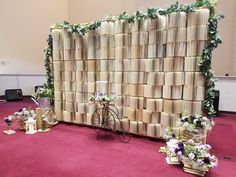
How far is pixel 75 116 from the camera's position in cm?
379

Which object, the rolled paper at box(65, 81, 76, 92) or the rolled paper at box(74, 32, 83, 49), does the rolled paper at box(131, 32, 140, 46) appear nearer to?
the rolled paper at box(74, 32, 83, 49)

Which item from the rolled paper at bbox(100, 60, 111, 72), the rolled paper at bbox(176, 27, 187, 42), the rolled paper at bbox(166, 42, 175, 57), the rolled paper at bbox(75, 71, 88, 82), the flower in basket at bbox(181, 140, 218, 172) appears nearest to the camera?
the flower in basket at bbox(181, 140, 218, 172)

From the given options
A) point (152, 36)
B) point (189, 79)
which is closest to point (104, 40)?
point (152, 36)

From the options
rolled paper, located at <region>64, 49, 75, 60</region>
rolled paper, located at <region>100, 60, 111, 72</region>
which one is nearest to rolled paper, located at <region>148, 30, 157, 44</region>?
rolled paper, located at <region>100, 60, 111, 72</region>

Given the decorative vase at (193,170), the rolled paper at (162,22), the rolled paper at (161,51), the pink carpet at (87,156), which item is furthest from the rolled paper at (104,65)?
the decorative vase at (193,170)

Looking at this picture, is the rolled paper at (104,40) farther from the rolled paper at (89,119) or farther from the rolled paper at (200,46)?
the rolled paper at (200,46)

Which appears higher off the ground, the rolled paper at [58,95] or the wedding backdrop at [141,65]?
the wedding backdrop at [141,65]

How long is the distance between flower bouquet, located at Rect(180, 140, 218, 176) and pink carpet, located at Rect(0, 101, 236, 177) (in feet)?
0.32

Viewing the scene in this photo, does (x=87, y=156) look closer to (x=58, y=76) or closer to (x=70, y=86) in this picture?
(x=70, y=86)

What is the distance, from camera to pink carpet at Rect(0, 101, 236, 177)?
218cm

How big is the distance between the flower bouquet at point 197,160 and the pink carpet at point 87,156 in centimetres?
10

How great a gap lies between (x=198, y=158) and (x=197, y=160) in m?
0.03

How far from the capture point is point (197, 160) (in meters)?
2.13

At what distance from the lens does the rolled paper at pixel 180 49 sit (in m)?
2.71
